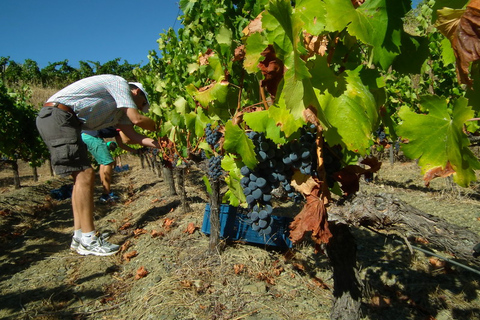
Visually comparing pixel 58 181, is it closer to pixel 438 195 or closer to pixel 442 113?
pixel 438 195

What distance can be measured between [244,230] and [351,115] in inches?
93.5

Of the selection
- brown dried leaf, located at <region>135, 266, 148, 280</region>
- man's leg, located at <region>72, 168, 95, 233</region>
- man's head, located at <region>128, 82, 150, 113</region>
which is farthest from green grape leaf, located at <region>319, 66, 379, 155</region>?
man's head, located at <region>128, 82, 150, 113</region>

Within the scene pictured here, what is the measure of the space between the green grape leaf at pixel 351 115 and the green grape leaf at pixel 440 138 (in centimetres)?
12

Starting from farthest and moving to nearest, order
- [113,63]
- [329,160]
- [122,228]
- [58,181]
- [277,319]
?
[113,63]
[58,181]
[122,228]
[277,319]
[329,160]

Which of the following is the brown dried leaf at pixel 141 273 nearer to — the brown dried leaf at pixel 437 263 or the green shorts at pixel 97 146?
the brown dried leaf at pixel 437 263

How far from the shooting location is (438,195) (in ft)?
18.8

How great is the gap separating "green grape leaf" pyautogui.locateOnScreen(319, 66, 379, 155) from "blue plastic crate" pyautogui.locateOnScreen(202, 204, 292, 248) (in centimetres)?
208

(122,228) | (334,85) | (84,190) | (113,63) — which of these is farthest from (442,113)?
(113,63)

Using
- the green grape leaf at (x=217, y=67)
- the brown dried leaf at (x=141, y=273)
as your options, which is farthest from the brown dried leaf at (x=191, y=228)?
the green grape leaf at (x=217, y=67)

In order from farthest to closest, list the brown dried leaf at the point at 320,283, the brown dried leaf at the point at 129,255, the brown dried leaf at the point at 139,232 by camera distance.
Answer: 1. the brown dried leaf at the point at 139,232
2. the brown dried leaf at the point at 129,255
3. the brown dried leaf at the point at 320,283

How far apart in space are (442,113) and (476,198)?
18.6 feet

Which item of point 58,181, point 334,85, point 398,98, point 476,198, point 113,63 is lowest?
point 476,198

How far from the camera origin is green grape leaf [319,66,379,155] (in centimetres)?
101

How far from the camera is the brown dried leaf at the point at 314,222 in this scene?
1181mm
